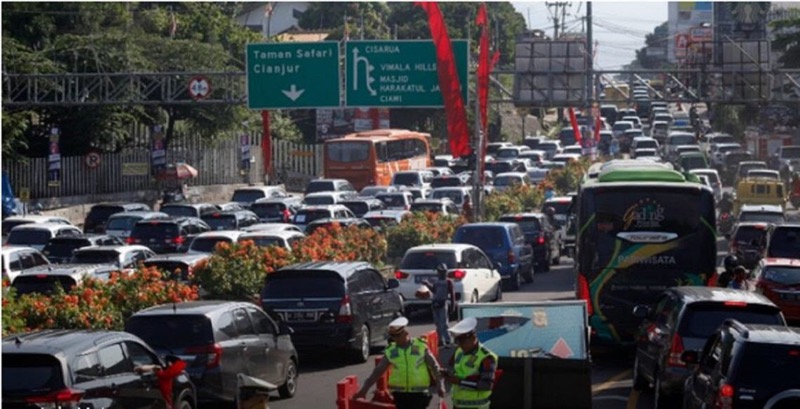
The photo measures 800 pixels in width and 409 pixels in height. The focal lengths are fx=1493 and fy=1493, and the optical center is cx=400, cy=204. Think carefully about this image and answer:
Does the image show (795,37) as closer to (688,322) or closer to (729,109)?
(729,109)

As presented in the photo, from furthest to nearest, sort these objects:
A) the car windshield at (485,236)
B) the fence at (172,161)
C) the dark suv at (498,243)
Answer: the fence at (172,161)
the car windshield at (485,236)
the dark suv at (498,243)

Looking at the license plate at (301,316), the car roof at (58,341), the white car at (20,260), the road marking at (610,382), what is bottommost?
the road marking at (610,382)

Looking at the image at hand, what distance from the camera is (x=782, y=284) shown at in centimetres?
2600

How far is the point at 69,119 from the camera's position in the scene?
61969 millimetres

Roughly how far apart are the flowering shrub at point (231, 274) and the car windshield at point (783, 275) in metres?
8.76

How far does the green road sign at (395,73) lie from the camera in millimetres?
46812

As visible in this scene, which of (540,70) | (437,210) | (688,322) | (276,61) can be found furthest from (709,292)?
(540,70)

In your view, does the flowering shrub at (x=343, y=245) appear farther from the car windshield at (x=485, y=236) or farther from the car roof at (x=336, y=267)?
the car roof at (x=336, y=267)

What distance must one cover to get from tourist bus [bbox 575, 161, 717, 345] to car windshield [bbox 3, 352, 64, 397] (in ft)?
38.5

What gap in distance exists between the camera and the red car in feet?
84.8

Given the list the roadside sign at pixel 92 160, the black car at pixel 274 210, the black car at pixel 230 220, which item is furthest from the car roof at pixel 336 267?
the roadside sign at pixel 92 160

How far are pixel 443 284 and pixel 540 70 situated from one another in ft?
95.7

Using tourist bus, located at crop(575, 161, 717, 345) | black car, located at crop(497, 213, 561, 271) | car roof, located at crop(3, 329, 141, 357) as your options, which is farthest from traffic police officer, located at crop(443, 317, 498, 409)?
black car, located at crop(497, 213, 561, 271)

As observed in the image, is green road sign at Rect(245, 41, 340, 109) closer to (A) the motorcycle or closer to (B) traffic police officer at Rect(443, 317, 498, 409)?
(A) the motorcycle
